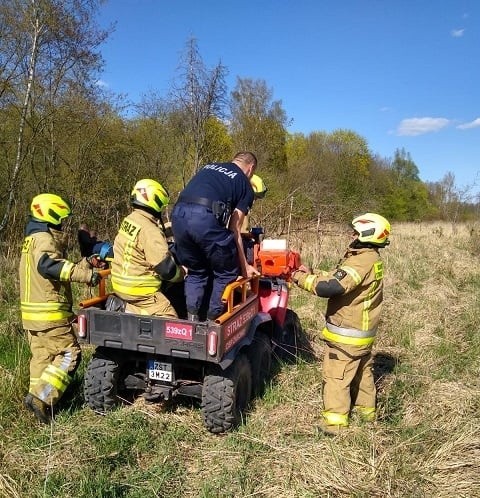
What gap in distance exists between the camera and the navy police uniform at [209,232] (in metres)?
3.88

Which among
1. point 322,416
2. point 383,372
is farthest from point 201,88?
point 322,416

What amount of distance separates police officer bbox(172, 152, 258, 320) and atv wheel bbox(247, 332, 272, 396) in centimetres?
71

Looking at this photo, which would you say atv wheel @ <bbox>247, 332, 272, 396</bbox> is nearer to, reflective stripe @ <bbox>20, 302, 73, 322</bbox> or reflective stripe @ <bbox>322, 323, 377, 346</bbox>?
reflective stripe @ <bbox>322, 323, 377, 346</bbox>

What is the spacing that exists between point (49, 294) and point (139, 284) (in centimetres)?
96

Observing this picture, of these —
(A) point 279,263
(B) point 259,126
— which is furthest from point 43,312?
(B) point 259,126

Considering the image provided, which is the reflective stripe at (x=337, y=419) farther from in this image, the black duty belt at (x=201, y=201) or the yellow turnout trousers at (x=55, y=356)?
the yellow turnout trousers at (x=55, y=356)

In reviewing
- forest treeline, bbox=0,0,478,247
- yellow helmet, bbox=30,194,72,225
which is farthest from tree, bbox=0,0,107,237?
yellow helmet, bbox=30,194,72,225

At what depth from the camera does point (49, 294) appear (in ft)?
14.0

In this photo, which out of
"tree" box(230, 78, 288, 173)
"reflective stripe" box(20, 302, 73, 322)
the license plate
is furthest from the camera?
"tree" box(230, 78, 288, 173)

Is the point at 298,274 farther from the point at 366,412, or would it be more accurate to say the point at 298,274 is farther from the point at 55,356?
the point at 55,356

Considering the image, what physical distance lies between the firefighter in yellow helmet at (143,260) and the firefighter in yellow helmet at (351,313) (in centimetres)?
120

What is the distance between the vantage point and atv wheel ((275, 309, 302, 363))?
5449mm

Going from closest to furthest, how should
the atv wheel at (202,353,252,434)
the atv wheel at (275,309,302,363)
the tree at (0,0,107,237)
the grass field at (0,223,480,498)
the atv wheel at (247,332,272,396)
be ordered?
the grass field at (0,223,480,498) → the atv wheel at (202,353,252,434) → the atv wheel at (247,332,272,396) → the atv wheel at (275,309,302,363) → the tree at (0,0,107,237)

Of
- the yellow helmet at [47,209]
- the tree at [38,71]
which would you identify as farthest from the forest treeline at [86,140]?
the yellow helmet at [47,209]
